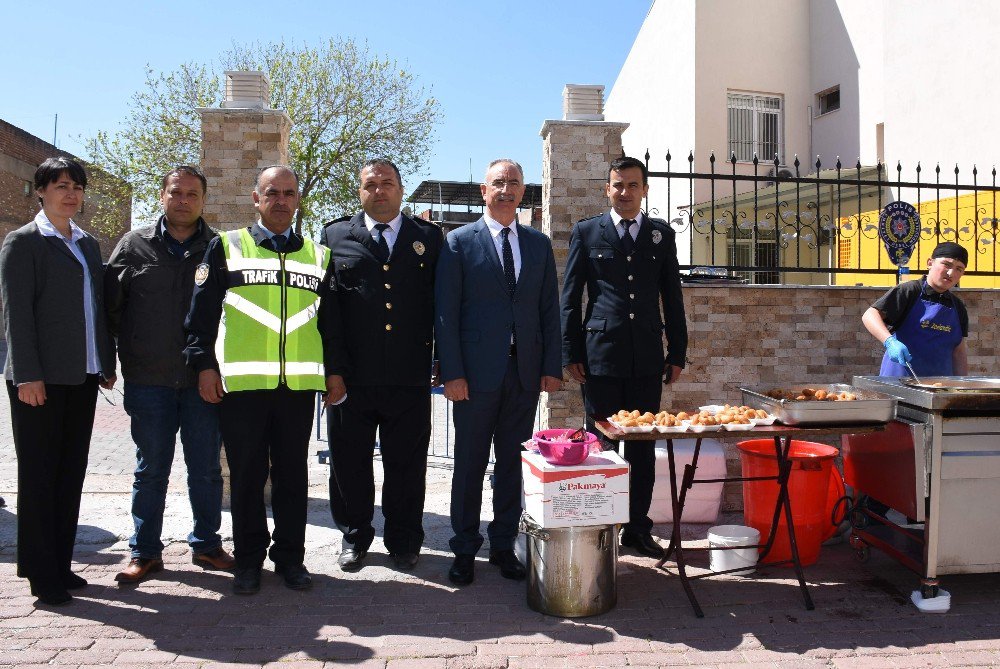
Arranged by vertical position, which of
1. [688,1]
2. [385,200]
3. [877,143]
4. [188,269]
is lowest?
[188,269]

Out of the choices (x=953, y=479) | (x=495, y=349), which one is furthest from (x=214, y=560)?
(x=953, y=479)

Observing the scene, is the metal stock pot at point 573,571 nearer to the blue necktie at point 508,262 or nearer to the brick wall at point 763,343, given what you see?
the blue necktie at point 508,262

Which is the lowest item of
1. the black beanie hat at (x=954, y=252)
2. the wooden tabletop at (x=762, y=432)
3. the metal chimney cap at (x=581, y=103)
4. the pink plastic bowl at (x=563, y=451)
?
the pink plastic bowl at (x=563, y=451)

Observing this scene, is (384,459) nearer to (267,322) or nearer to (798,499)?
(267,322)

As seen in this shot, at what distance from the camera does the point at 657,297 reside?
490 cm

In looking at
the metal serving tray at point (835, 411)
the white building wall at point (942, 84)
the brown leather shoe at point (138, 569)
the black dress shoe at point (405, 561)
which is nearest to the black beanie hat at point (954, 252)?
the metal serving tray at point (835, 411)

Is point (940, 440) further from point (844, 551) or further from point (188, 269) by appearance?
point (188, 269)

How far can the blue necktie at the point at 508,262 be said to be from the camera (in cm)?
451

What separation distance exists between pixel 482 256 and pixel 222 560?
2.27 metres

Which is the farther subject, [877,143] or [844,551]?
[877,143]

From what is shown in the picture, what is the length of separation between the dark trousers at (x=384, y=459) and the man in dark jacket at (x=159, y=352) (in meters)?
0.70

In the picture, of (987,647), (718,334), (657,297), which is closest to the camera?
(987,647)

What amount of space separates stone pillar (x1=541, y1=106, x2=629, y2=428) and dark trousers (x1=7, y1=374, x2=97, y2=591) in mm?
3210

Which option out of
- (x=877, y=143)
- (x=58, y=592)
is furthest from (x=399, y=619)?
(x=877, y=143)
